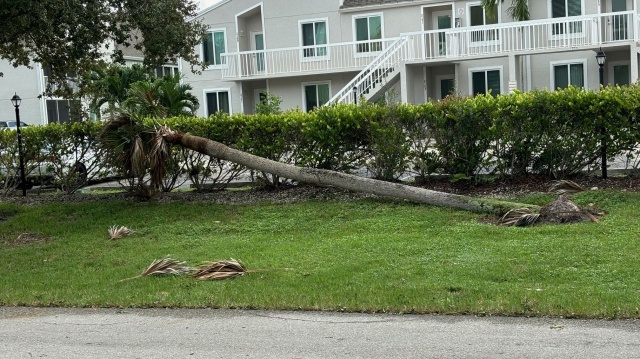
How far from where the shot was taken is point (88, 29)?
45.8ft

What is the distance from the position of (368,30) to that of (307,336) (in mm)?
26611

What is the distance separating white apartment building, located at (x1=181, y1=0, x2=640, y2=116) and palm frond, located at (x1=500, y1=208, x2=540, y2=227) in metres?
14.3

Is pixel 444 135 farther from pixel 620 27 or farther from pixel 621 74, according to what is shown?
pixel 621 74

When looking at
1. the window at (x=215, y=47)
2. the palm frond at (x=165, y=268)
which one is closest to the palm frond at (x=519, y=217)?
the palm frond at (x=165, y=268)

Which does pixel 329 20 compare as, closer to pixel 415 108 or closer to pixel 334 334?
pixel 415 108

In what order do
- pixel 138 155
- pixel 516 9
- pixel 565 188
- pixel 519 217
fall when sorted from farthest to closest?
1. pixel 516 9
2. pixel 138 155
3. pixel 565 188
4. pixel 519 217

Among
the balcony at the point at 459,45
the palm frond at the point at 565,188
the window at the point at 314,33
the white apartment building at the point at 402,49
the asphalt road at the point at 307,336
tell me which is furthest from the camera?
the window at the point at 314,33

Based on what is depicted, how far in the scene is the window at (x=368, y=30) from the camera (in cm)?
3184

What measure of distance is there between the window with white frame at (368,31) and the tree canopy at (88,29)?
16417mm

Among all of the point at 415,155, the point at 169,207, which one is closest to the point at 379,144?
the point at 415,155

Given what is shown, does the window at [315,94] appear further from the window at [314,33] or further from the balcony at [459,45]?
the window at [314,33]

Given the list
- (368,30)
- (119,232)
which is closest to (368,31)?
(368,30)

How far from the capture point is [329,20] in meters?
33.1

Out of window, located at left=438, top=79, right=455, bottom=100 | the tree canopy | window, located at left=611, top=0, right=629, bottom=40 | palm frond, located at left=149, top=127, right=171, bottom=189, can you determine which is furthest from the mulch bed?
window, located at left=438, top=79, right=455, bottom=100
